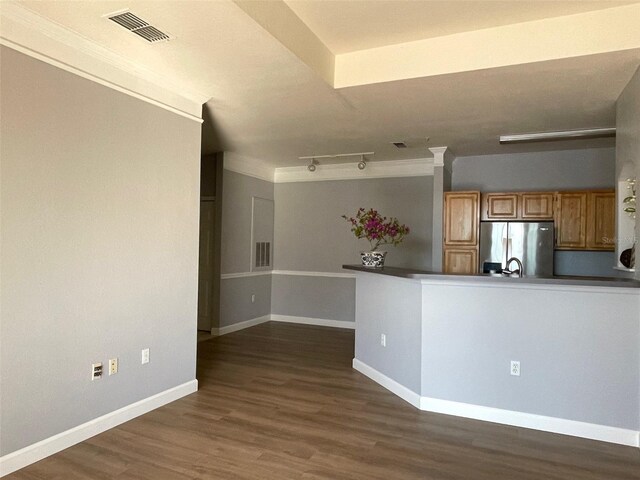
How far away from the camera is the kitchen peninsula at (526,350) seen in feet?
10.1

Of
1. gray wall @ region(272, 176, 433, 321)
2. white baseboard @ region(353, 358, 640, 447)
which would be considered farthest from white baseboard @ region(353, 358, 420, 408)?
gray wall @ region(272, 176, 433, 321)

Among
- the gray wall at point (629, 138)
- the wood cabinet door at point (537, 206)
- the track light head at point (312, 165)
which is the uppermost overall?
the track light head at point (312, 165)

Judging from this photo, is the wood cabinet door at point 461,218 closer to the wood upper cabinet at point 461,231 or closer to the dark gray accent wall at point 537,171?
the wood upper cabinet at point 461,231

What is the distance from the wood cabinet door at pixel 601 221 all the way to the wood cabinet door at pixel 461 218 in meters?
1.32

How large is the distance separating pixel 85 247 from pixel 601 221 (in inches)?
219

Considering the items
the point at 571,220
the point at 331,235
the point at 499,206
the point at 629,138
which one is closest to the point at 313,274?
the point at 331,235

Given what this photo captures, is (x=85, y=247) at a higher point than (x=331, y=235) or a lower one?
lower

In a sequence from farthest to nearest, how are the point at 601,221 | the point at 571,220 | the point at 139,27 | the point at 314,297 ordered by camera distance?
the point at 314,297
the point at 571,220
the point at 601,221
the point at 139,27

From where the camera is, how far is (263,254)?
7.38 m

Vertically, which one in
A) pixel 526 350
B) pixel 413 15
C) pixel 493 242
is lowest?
pixel 526 350

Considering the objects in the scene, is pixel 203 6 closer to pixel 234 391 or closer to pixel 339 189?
pixel 234 391

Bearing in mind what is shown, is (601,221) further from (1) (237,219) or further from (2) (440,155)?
(1) (237,219)

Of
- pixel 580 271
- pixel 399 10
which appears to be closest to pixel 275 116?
pixel 399 10

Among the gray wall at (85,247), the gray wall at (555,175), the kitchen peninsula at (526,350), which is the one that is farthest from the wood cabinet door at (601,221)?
the gray wall at (85,247)
